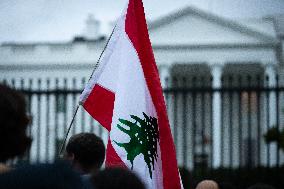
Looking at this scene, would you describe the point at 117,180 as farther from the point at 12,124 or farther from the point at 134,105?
the point at 134,105

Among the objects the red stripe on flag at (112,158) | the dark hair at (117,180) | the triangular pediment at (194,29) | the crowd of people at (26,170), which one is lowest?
the red stripe on flag at (112,158)

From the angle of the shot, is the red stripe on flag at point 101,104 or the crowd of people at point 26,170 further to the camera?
the red stripe on flag at point 101,104

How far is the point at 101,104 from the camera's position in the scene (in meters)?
3.71

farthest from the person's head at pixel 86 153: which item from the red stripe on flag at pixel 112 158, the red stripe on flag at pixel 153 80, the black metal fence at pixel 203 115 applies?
the red stripe on flag at pixel 153 80

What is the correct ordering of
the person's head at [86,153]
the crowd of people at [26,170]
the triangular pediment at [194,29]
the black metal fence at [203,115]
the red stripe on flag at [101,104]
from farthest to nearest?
the triangular pediment at [194,29] → the black metal fence at [203,115] → the red stripe on flag at [101,104] → the person's head at [86,153] → the crowd of people at [26,170]

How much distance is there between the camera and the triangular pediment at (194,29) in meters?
28.8

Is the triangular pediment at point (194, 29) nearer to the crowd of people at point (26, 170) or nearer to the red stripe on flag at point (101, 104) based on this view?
the red stripe on flag at point (101, 104)

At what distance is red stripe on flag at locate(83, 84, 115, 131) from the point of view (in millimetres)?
3664

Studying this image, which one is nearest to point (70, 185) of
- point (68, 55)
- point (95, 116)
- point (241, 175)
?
point (95, 116)

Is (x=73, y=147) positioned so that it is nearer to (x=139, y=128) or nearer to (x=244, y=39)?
(x=139, y=128)

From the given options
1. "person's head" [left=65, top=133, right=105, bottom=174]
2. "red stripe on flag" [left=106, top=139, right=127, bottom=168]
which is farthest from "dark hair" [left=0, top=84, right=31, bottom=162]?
"red stripe on flag" [left=106, top=139, right=127, bottom=168]

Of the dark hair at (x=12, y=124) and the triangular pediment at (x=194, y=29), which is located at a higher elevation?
the triangular pediment at (x=194, y=29)

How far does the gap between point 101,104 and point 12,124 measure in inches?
92.0

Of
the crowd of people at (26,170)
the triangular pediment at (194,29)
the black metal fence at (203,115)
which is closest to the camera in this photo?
the crowd of people at (26,170)
